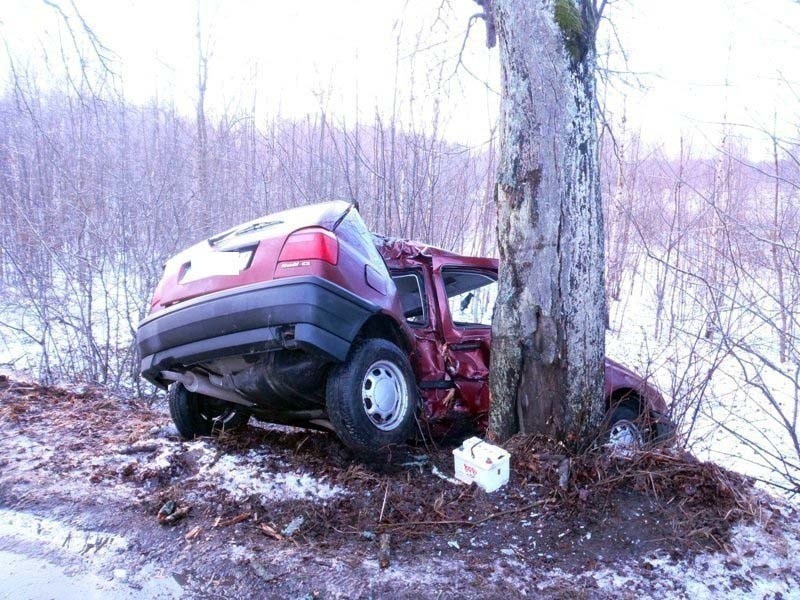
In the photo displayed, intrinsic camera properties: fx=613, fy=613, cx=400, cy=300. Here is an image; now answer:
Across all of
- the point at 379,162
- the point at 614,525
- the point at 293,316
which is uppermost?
the point at 379,162

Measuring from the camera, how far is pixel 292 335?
3.10 metres

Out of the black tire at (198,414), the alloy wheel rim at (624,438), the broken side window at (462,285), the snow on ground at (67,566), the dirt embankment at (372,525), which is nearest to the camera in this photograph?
the snow on ground at (67,566)

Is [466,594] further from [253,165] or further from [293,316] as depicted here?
[253,165]

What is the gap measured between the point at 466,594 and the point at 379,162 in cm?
816

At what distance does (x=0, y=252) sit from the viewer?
9.67 meters

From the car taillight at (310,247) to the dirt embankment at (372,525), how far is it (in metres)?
1.24

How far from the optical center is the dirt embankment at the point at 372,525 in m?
2.62

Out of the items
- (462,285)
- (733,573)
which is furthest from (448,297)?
(733,573)

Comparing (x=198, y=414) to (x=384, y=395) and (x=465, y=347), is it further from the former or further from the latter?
(x=465, y=347)

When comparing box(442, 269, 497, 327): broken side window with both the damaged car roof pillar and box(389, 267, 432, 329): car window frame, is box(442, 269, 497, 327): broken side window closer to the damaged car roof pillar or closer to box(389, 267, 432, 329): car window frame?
box(389, 267, 432, 329): car window frame

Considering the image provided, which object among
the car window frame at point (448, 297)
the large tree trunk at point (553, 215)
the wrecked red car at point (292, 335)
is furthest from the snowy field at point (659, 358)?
the car window frame at point (448, 297)

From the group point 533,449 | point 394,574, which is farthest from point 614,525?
point 394,574

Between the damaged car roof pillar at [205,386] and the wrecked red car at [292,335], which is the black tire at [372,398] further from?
the damaged car roof pillar at [205,386]

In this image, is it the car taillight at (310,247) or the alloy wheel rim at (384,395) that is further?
the alloy wheel rim at (384,395)
